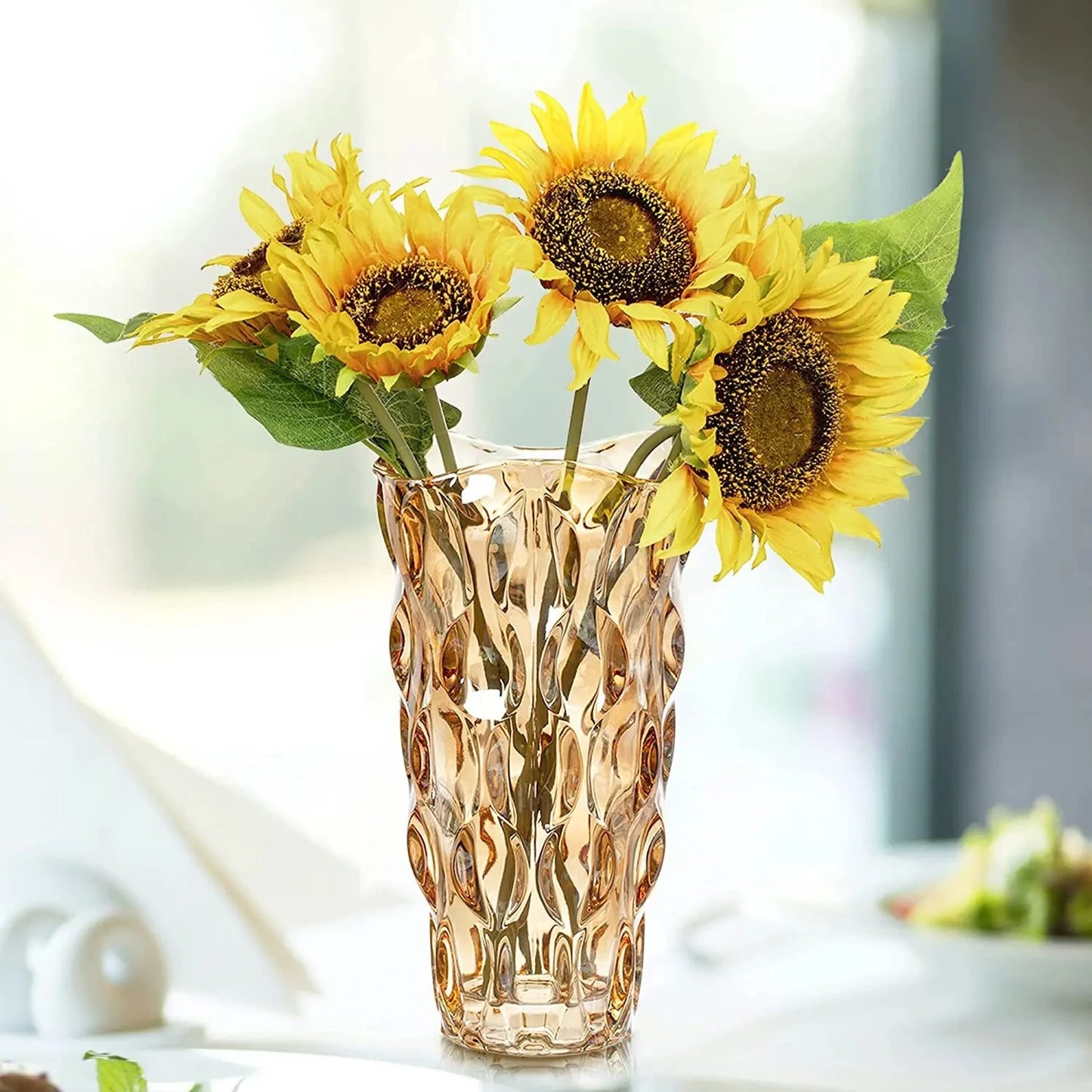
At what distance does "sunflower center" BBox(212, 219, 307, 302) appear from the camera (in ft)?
1.50

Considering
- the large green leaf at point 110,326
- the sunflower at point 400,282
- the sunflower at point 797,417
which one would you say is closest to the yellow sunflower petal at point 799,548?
the sunflower at point 797,417

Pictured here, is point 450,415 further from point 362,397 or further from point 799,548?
point 799,548

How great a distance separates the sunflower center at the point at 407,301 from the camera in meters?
0.44

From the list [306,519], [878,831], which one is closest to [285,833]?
[306,519]

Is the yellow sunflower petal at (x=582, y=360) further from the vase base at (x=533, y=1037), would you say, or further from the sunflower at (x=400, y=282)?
the vase base at (x=533, y=1037)

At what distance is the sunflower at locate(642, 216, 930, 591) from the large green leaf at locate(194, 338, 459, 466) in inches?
4.6

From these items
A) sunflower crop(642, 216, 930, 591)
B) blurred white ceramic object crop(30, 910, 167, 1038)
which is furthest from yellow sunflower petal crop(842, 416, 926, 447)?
blurred white ceramic object crop(30, 910, 167, 1038)

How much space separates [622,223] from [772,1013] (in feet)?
3.17

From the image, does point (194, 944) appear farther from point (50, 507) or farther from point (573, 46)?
point (573, 46)

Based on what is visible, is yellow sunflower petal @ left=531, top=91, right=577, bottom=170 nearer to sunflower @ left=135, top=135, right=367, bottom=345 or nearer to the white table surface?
sunflower @ left=135, top=135, right=367, bottom=345

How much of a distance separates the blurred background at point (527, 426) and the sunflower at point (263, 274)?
0.47 meters

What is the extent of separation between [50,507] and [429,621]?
3.43ft

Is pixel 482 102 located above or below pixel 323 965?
above

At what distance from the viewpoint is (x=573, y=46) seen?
5.79 feet
